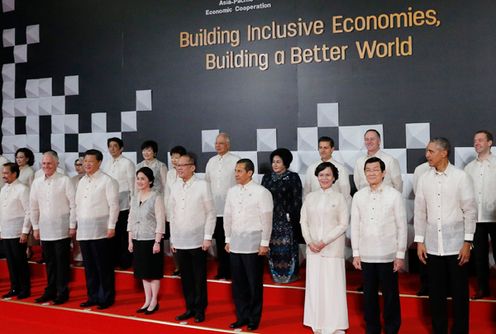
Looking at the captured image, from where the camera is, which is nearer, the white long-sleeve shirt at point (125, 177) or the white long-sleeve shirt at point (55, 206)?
the white long-sleeve shirt at point (55, 206)

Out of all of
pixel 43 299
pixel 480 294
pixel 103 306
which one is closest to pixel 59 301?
pixel 43 299

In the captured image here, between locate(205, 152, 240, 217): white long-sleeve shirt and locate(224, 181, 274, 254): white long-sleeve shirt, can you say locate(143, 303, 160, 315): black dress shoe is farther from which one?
locate(205, 152, 240, 217): white long-sleeve shirt

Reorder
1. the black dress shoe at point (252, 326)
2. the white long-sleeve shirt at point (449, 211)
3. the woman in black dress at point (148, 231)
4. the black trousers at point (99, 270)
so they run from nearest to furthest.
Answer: the white long-sleeve shirt at point (449, 211) → the black dress shoe at point (252, 326) → the woman in black dress at point (148, 231) → the black trousers at point (99, 270)

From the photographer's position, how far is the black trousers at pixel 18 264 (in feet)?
17.6

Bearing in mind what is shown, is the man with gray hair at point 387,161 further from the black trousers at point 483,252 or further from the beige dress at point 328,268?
the beige dress at point 328,268

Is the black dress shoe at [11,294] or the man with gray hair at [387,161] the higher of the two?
the man with gray hair at [387,161]

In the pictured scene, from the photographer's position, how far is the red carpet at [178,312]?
4188 millimetres

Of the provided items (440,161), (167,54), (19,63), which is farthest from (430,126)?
(19,63)

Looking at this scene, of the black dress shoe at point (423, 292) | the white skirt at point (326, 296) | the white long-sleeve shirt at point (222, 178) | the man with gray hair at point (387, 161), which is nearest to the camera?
the white skirt at point (326, 296)

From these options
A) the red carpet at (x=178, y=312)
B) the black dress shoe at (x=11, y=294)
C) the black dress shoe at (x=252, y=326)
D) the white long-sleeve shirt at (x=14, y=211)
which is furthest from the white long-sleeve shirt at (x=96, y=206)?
the black dress shoe at (x=252, y=326)

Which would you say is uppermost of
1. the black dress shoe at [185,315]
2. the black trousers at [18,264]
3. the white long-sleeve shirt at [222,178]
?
the white long-sleeve shirt at [222,178]

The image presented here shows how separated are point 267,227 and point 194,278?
0.79 meters

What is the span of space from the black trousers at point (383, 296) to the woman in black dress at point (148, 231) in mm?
1725

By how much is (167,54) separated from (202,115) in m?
0.87
